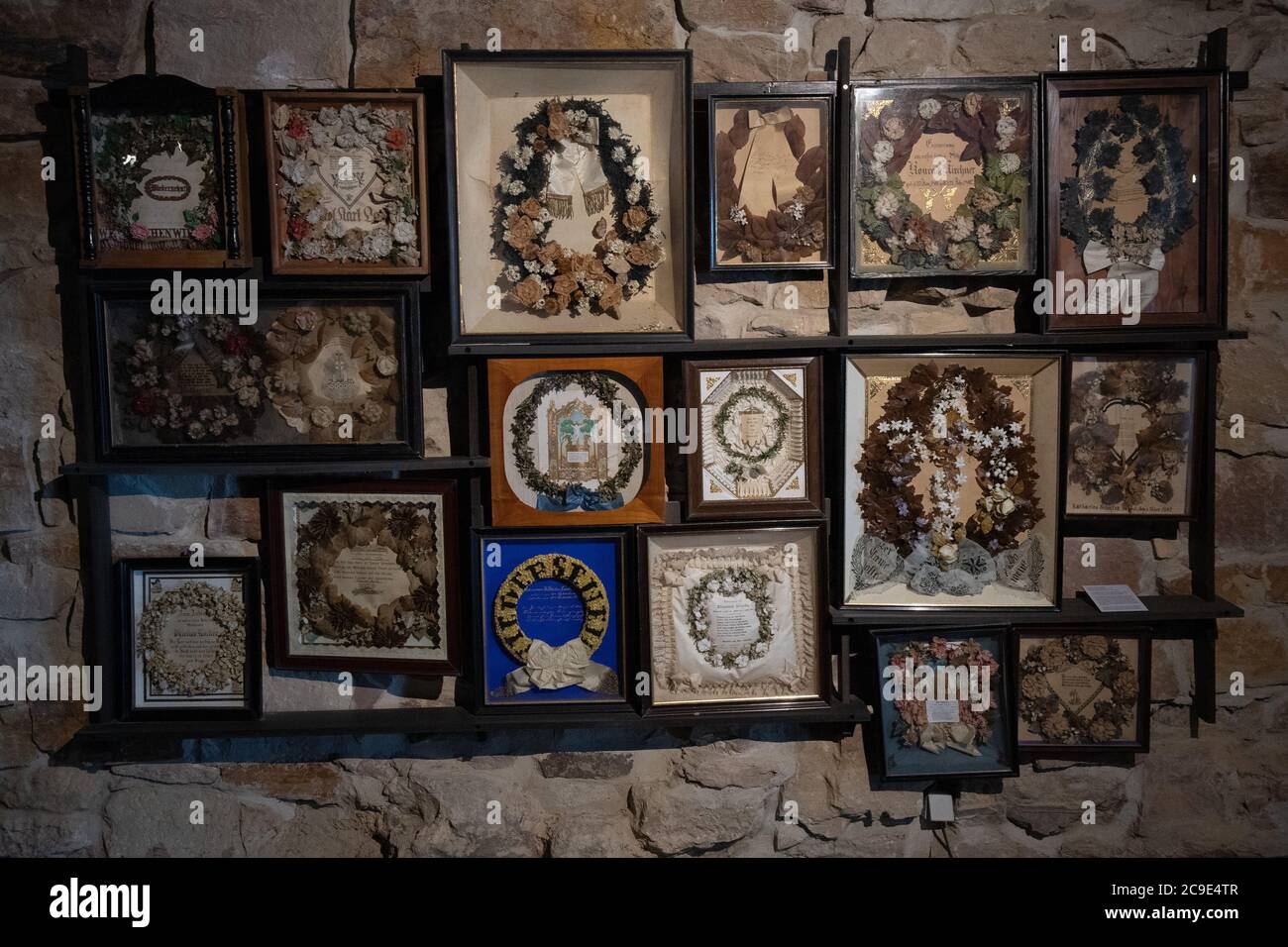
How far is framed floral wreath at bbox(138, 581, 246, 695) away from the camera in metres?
2.23

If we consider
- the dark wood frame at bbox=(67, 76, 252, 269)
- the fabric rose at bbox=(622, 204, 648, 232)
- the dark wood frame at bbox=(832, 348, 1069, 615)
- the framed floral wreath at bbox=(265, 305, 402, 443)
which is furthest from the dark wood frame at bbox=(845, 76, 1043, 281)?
the dark wood frame at bbox=(67, 76, 252, 269)

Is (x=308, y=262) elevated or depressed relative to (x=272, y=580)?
elevated

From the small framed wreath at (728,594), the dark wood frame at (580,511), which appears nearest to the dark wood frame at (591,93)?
the dark wood frame at (580,511)

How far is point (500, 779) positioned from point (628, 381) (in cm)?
116

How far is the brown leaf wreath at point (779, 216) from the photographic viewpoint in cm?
212

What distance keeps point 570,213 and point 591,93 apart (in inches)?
11.9

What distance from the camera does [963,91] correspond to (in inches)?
83.0

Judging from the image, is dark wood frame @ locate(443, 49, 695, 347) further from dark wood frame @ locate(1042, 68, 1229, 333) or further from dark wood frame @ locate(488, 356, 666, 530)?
dark wood frame @ locate(1042, 68, 1229, 333)

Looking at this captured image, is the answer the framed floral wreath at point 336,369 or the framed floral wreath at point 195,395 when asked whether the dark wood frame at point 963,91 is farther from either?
the framed floral wreath at point 195,395

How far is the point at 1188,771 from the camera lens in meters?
2.34

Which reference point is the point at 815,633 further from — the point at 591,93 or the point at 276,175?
the point at 276,175

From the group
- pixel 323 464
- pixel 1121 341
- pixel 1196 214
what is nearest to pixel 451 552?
pixel 323 464

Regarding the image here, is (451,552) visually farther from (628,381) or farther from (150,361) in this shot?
(150,361)

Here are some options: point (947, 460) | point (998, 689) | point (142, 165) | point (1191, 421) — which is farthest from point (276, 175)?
point (1191, 421)
